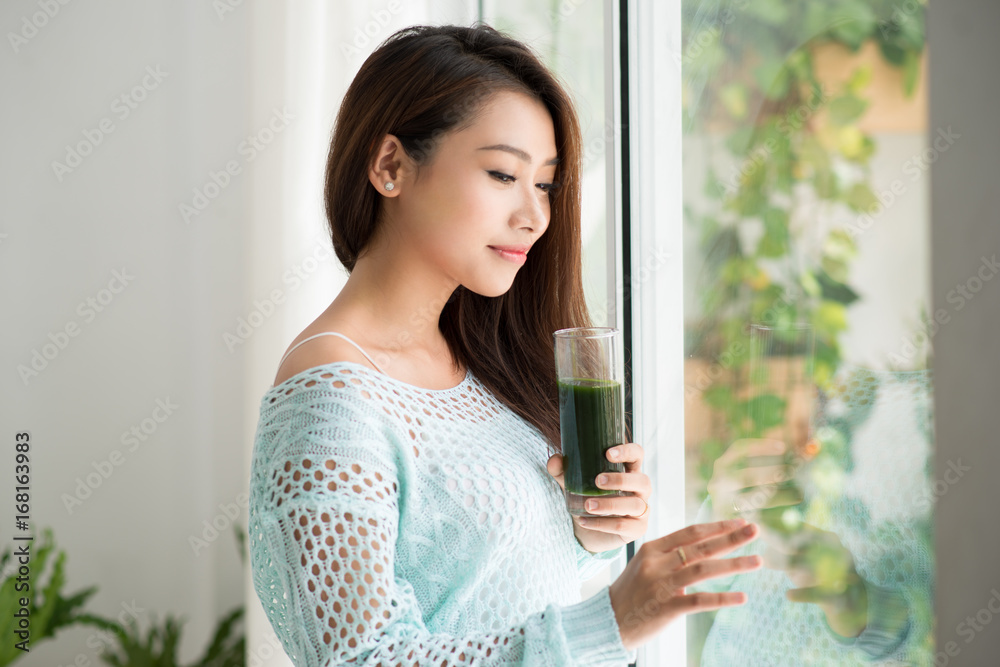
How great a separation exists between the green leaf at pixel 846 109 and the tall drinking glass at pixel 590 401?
15.0 inches

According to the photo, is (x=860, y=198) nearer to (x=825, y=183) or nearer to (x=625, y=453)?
(x=825, y=183)

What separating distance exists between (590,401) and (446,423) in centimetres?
24

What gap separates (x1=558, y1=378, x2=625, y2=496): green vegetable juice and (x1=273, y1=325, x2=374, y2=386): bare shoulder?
31cm

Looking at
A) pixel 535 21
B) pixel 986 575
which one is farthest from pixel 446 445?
pixel 535 21

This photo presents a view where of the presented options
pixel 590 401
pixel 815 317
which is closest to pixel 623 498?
pixel 590 401

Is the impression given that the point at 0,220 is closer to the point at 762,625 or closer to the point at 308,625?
the point at 308,625

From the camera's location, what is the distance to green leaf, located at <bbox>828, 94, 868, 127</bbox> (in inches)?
29.0

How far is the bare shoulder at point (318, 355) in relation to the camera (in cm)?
106

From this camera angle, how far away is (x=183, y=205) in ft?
8.23

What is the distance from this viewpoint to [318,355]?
3.51ft

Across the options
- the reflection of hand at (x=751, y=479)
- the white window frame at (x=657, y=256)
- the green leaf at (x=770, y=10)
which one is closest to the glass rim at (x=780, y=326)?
the reflection of hand at (x=751, y=479)

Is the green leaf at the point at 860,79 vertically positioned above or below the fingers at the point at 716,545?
above

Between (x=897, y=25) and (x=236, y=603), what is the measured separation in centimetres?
265

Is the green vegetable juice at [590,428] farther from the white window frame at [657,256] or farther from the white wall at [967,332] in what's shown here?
the white wall at [967,332]
